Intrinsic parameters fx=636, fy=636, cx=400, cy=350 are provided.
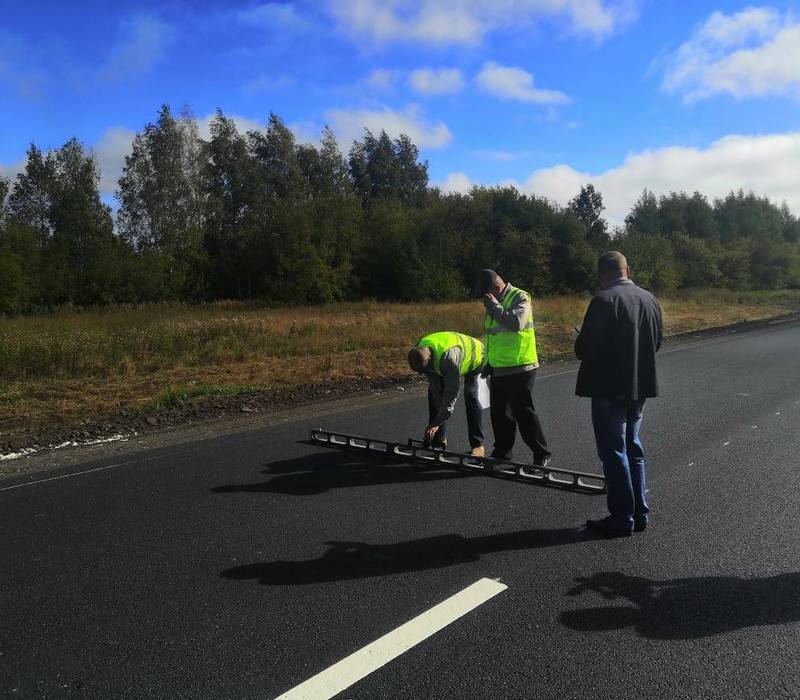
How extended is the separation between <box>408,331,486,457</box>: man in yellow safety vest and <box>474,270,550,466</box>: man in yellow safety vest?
10.6 inches

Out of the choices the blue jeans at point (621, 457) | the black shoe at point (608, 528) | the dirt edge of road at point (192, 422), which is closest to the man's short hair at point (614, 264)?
the blue jeans at point (621, 457)

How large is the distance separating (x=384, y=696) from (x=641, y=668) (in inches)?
42.6

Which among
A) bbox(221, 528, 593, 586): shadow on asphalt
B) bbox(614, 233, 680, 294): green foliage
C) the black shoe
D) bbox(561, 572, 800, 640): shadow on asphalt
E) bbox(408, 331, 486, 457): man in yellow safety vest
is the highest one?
bbox(614, 233, 680, 294): green foliage

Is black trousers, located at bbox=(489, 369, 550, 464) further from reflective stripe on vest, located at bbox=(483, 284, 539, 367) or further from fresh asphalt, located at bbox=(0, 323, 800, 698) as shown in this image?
fresh asphalt, located at bbox=(0, 323, 800, 698)

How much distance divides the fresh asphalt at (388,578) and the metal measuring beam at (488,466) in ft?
0.42

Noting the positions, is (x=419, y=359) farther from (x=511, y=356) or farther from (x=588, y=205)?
(x=588, y=205)

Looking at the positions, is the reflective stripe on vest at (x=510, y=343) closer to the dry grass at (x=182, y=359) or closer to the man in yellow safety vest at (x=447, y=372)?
the man in yellow safety vest at (x=447, y=372)

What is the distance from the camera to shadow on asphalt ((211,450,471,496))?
5348 millimetres

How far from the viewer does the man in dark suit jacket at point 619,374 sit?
4.05 m

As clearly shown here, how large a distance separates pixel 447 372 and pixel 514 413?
0.73 meters

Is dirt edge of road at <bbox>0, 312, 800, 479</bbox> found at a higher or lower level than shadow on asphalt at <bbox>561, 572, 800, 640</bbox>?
higher

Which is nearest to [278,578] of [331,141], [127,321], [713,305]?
[127,321]

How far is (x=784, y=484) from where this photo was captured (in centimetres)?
512

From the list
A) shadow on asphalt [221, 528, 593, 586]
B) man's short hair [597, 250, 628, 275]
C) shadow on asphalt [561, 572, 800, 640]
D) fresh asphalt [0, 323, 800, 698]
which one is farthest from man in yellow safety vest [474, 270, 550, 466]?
shadow on asphalt [561, 572, 800, 640]
